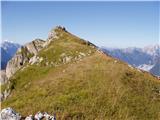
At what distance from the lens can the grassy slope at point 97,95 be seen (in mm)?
41844

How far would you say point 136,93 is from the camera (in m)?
Answer: 49.8

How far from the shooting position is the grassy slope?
137 ft

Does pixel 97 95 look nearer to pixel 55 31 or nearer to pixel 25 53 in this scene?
pixel 55 31

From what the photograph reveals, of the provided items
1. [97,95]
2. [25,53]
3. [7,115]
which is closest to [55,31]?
[25,53]

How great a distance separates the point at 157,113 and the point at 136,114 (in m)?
3.19

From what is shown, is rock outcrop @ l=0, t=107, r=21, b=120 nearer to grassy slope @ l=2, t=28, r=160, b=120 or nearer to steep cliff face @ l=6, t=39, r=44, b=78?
grassy slope @ l=2, t=28, r=160, b=120

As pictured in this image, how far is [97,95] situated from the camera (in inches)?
1889

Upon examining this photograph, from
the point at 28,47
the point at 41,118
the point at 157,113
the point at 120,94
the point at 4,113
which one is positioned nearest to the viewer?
Result: the point at 4,113

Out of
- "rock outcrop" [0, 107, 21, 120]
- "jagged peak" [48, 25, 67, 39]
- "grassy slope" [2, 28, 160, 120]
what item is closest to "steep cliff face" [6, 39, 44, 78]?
"jagged peak" [48, 25, 67, 39]

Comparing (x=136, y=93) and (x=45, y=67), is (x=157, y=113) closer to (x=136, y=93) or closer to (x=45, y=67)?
(x=136, y=93)

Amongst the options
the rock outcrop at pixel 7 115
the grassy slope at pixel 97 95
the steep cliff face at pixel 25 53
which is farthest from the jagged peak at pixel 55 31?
the rock outcrop at pixel 7 115

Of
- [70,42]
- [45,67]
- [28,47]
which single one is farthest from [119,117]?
[28,47]

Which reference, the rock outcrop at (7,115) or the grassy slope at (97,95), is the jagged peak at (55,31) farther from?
the rock outcrop at (7,115)

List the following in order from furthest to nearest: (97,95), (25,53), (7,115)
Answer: (25,53)
(97,95)
(7,115)
